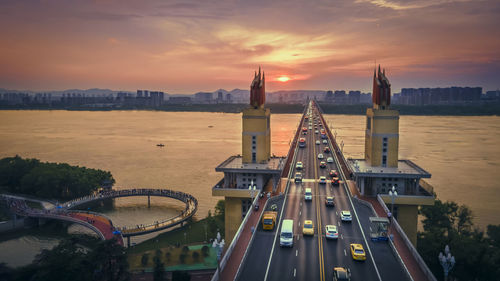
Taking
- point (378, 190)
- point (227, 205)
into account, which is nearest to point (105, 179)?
point (227, 205)

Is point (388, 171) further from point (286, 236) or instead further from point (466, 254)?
point (286, 236)

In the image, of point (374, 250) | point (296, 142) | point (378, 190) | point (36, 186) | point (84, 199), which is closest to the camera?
point (374, 250)

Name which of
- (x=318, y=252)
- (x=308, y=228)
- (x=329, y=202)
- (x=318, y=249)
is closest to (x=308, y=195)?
(x=329, y=202)

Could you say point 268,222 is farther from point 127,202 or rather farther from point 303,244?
point 127,202

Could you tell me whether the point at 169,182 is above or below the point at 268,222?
below

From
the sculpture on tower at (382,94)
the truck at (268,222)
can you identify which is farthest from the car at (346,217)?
the sculpture on tower at (382,94)

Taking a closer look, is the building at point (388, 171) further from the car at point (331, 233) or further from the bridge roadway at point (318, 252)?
the car at point (331, 233)
